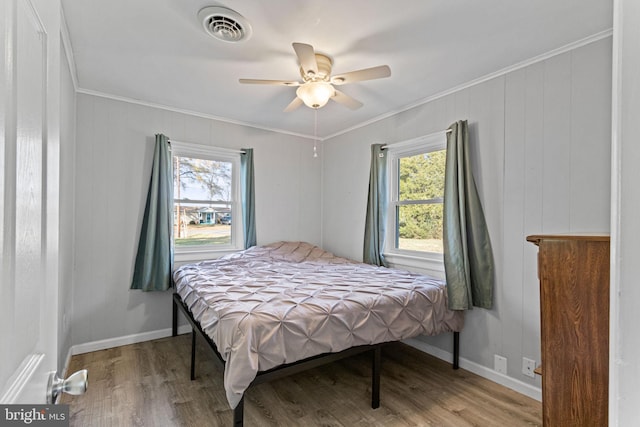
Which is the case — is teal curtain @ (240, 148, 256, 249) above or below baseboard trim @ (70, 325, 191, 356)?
above

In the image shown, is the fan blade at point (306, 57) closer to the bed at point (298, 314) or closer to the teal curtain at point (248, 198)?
the bed at point (298, 314)

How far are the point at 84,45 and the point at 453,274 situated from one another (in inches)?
127

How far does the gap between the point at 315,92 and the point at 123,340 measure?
3027 mm

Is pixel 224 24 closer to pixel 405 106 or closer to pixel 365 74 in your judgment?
pixel 365 74

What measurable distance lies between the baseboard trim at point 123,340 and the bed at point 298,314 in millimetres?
523

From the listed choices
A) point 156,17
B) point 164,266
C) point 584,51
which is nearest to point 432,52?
point 584,51

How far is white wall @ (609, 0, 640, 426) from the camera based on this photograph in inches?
16.6

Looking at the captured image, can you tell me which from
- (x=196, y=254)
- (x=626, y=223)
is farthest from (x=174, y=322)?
(x=626, y=223)

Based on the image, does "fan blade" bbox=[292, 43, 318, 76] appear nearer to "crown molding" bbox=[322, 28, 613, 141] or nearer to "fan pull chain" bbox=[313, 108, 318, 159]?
"fan pull chain" bbox=[313, 108, 318, 159]

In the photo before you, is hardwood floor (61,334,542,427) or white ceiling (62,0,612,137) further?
hardwood floor (61,334,542,427)

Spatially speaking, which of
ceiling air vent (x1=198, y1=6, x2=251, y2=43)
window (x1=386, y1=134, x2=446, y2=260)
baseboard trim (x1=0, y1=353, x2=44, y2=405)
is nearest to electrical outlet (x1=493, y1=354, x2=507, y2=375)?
window (x1=386, y1=134, x2=446, y2=260)

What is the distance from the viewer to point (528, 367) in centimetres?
231

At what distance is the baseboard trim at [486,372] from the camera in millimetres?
2285

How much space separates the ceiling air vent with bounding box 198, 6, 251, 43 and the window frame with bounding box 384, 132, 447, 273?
6.28 feet
